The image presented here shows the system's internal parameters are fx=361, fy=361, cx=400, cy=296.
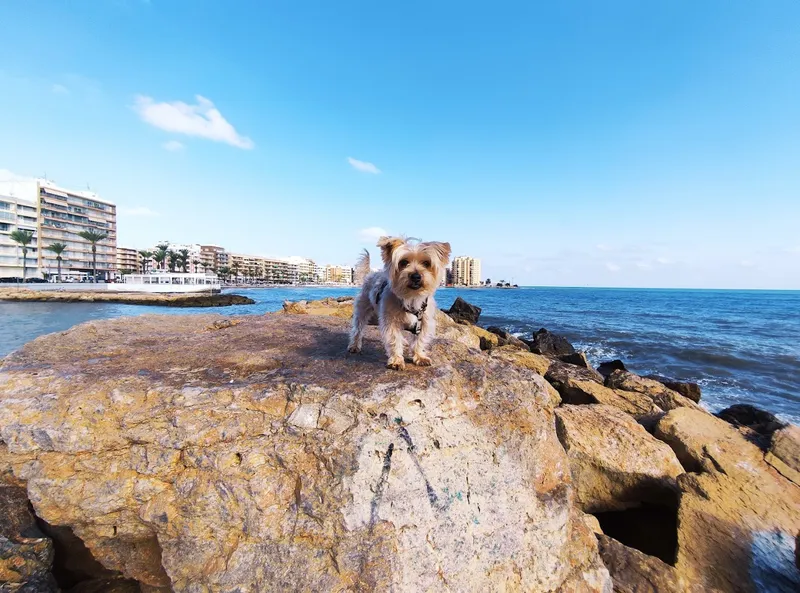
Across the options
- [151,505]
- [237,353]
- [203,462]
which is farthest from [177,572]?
[237,353]

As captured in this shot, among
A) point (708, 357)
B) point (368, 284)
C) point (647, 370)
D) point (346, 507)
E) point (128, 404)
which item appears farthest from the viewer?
point (708, 357)

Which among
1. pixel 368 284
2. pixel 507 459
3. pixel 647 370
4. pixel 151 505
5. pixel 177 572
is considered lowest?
pixel 647 370

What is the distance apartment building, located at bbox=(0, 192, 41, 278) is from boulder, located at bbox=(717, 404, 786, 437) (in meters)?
110

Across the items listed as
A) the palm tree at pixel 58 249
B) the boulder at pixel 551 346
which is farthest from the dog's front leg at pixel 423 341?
the palm tree at pixel 58 249

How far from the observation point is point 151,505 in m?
2.85

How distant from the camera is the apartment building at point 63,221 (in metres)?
79.3

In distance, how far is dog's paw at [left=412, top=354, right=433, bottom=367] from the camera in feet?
13.2

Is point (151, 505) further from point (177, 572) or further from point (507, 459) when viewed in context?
point (507, 459)

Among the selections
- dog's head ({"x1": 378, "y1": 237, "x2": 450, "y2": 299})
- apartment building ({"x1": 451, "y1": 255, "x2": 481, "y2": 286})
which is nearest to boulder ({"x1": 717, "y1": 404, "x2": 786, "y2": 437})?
dog's head ({"x1": 378, "y1": 237, "x2": 450, "y2": 299})

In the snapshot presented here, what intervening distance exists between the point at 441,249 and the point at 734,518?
175 inches

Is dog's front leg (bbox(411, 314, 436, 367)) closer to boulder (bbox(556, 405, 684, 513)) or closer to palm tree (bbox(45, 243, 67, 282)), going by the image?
boulder (bbox(556, 405, 684, 513))

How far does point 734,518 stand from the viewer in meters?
4.04

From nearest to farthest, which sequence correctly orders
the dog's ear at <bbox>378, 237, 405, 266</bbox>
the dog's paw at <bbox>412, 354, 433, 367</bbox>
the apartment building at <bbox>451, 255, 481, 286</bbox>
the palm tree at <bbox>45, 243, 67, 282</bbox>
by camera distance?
the dog's paw at <bbox>412, 354, 433, 367</bbox> < the dog's ear at <bbox>378, 237, 405, 266</bbox> < the palm tree at <bbox>45, 243, 67, 282</bbox> < the apartment building at <bbox>451, 255, 481, 286</bbox>

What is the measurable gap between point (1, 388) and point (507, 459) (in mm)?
4528
